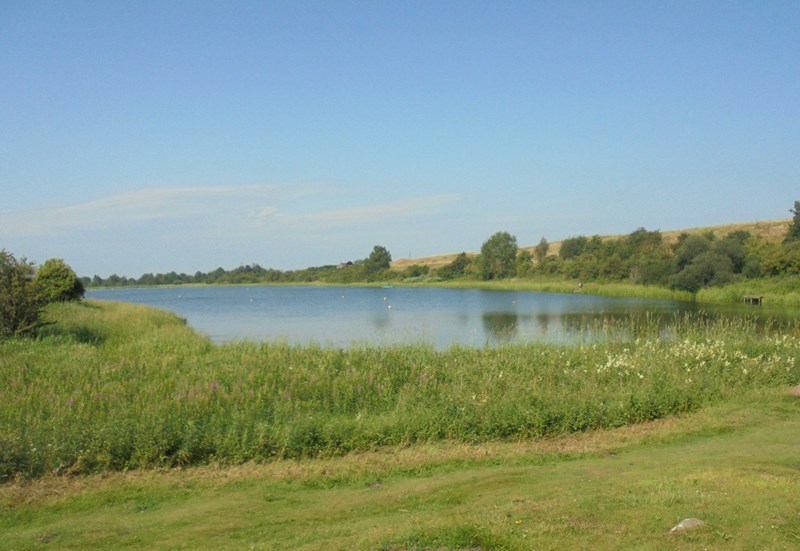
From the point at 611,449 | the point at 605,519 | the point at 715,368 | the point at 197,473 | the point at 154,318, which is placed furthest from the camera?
the point at 154,318

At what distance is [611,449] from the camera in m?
9.05

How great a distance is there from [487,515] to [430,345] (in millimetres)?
9747

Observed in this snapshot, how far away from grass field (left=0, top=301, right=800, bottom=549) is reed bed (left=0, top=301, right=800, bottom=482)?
38 millimetres

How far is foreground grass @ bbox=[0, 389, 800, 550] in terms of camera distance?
514cm

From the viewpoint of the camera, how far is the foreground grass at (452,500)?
16.9ft

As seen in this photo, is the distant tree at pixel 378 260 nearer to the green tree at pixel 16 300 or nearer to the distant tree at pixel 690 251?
the distant tree at pixel 690 251

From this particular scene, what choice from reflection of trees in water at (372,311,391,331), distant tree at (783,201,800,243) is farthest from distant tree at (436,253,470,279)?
reflection of trees in water at (372,311,391,331)

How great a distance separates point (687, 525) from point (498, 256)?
366 ft

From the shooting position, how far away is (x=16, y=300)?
1664 cm

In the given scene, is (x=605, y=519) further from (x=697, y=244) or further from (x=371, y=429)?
(x=697, y=244)

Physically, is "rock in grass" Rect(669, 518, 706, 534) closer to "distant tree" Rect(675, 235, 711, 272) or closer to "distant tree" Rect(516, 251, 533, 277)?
"distant tree" Rect(675, 235, 711, 272)

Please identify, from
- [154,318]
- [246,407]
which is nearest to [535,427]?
[246,407]

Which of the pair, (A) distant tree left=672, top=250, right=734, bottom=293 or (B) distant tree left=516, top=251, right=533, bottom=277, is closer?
(A) distant tree left=672, top=250, right=734, bottom=293

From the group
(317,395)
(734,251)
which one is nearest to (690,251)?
(734,251)
